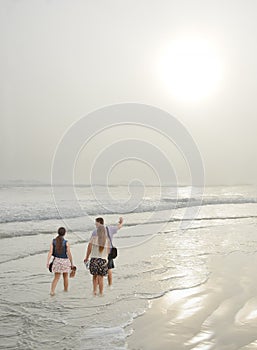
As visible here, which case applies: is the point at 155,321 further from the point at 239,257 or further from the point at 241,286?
the point at 239,257

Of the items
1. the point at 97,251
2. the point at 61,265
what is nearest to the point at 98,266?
the point at 97,251

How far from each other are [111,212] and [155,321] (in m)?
24.3

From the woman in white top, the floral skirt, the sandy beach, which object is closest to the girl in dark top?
the floral skirt

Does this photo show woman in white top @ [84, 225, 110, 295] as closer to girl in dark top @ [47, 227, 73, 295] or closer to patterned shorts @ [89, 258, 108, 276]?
patterned shorts @ [89, 258, 108, 276]

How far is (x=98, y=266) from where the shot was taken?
311 inches

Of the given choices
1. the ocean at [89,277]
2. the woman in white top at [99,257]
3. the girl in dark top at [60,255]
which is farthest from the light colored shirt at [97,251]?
the ocean at [89,277]

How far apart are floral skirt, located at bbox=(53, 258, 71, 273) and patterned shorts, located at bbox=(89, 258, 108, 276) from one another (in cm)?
46

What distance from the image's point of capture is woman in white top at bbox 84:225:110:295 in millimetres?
7871

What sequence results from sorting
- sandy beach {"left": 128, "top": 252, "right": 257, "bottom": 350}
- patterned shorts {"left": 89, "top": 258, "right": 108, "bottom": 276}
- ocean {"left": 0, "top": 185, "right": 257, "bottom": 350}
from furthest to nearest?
patterned shorts {"left": 89, "top": 258, "right": 108, "bottom": 276}
ocean {"left": 0, "top": 185, "right": 257, "bottom": 350}
sandy beach {"left": 128, "top": 252, "right": 257, "bottom": 350}

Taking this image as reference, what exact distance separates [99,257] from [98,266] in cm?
17

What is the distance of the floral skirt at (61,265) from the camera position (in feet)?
26.0

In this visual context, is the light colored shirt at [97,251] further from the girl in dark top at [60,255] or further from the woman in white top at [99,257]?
the girl in dark top at [60,255]

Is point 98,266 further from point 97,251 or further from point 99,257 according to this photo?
point 97,251

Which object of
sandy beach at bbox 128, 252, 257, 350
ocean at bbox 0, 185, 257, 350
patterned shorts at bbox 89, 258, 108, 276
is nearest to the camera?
sandy beach at bbox 128, 252, 257, 350
